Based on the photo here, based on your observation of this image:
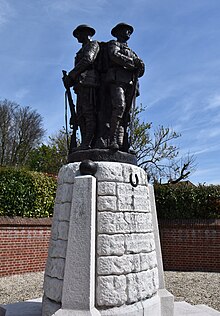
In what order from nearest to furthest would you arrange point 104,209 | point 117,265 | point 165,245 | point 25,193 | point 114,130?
1. point 117,265
2. point 104,209
3. point 114,130
4. point 25,193
5. point 165,245

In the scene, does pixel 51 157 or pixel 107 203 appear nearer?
pixel 107 203

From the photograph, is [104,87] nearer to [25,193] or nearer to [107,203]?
[107,203]

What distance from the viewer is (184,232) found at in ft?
39.1

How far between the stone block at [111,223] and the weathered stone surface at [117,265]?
0.32 meters

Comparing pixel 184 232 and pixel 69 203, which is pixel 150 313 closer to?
pixel 69 203

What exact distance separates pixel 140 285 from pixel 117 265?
466 millimetres

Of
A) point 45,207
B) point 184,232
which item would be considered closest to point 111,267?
point 45,207

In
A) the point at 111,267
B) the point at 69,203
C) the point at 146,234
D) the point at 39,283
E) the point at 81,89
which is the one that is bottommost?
the point at 39,283

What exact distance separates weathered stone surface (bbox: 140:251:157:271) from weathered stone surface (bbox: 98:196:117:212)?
78 centimetres

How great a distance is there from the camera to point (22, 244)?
1004cm

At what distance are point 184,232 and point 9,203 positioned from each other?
236 inches

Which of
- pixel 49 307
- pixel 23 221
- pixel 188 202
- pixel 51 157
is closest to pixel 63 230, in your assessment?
pixel 49 307

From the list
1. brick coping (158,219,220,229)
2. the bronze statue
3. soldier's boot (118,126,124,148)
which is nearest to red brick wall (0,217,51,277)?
brick coping (158,219,220,229)

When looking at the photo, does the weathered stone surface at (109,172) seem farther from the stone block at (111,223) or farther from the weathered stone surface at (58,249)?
the weathered stone surface at (58,249)
